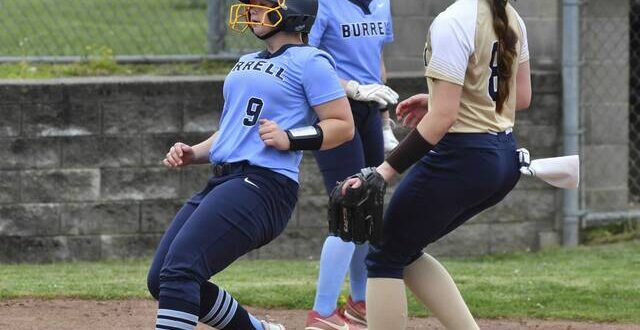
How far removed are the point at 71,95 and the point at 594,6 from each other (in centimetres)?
386

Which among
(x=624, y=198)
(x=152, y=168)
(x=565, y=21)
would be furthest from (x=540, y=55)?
(x=152, y=168)

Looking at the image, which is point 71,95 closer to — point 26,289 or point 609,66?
point 26,289

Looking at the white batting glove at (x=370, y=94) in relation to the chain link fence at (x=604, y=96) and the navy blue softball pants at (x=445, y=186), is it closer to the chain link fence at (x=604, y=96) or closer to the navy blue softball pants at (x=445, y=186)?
the navy blue softball pants at (x=445, y=186)

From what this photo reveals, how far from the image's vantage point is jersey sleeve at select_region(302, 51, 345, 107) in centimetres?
481

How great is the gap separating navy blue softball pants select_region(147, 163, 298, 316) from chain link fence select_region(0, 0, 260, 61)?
16.2 ft

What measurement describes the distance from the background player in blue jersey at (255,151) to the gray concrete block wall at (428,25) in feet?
14.3

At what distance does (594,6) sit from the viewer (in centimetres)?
941

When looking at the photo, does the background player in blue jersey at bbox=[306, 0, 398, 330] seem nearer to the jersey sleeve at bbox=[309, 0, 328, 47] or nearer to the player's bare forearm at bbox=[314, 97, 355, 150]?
the jersey sleeve at bbox=[309, 0, 328, 47]

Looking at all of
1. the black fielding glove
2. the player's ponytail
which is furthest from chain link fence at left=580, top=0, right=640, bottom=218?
the black fielding glove

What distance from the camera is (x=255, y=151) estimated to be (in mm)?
4801

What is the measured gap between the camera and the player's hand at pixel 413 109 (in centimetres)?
514

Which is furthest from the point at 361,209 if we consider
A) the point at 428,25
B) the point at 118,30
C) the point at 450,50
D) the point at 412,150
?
the point at 118,30

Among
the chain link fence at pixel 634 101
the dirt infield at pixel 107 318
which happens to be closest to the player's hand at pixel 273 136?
the dirt infield at pixel 107 318

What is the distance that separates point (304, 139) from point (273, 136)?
0.13 meters
